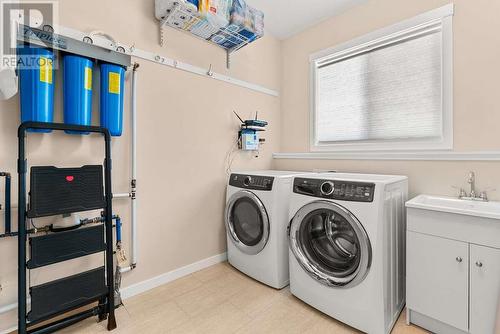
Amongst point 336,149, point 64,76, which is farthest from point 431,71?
point 64,76

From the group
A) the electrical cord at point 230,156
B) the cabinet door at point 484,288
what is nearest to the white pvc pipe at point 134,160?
the electrical cord at point 230,156

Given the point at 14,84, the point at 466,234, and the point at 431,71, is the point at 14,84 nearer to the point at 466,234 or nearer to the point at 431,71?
the point at 466,234

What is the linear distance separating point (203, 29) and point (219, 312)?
7.57ft

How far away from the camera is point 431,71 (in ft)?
6.40

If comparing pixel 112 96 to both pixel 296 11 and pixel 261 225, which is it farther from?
pixel 296 11

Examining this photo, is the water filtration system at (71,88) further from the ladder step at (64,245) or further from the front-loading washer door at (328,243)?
the front-loading washer door at (328,243)

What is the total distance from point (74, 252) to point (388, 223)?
75.6 inches

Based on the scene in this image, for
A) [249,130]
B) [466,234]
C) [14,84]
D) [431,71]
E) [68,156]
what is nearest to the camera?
[14,84]

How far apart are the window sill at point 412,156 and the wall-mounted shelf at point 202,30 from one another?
1.40 metres

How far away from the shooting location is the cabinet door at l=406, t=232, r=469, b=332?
1.33m

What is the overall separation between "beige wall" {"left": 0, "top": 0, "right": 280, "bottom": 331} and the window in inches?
35.1

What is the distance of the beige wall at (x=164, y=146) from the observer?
Answer: 4.96 ft

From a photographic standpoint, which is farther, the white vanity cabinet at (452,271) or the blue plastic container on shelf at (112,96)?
the blue plastic container on shelf at (112,96)

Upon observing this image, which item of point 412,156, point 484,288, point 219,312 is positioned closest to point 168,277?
point 219,312
